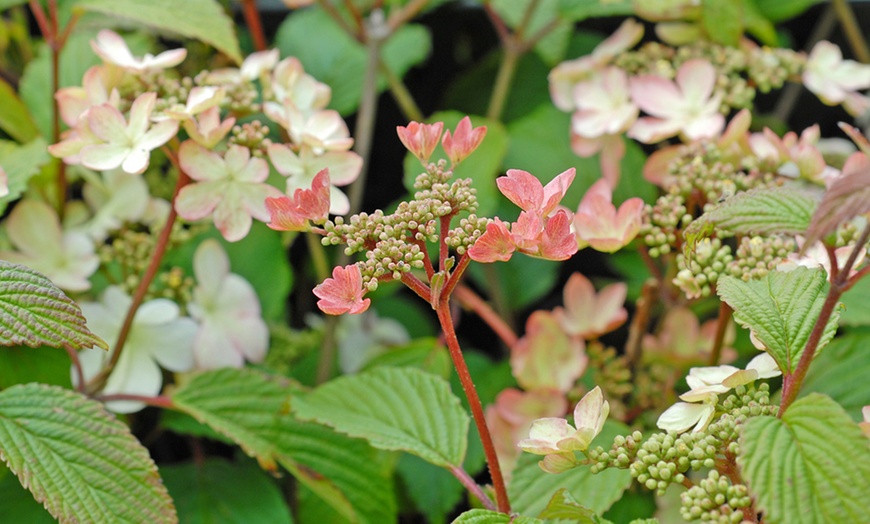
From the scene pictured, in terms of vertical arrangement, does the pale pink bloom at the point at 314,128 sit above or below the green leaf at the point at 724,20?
below

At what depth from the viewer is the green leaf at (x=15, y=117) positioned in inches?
30.3

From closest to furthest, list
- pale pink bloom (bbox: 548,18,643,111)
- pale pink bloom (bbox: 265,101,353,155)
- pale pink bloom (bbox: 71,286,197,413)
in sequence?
1. pale pink bloom (bbox: 265,101,353,155)
2. pale pink bloom (bbox: 71,286,197,413)
3. pale pink bloom (bbox: 548,18,643,111)

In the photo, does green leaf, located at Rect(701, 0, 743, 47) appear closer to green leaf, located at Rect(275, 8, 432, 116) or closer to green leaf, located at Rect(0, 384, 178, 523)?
green leaf, located at Rect(275, 8, 432, 116)

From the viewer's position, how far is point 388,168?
42.2 inches

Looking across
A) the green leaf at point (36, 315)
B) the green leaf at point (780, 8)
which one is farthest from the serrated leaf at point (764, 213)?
the green leaf at point (780, 8)

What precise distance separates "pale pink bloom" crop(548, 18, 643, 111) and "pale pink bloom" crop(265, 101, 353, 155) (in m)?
0.26

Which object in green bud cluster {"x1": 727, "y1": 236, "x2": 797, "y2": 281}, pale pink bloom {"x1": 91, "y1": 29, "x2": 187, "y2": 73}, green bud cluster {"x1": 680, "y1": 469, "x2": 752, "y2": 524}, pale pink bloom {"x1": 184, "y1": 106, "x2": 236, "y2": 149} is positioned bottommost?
green bud cluster {"x1": 680, "y1": 469, "x2": 752, "y2": 524}

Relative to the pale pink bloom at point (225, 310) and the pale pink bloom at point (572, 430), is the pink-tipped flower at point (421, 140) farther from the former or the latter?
the pale pink bloom at point (225, 310)

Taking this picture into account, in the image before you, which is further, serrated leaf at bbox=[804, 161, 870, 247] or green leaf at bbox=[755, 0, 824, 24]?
green leaf at bbox=[755, 0, 824, 24]

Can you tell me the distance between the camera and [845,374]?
0.62 metres

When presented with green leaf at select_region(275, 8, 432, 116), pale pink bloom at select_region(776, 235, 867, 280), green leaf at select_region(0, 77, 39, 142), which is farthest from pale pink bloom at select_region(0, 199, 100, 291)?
pale pink bloom at select_region(776, 235, 867, 280)

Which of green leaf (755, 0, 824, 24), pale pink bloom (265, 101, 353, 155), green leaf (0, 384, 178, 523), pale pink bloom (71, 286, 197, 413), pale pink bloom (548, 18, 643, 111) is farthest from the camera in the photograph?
green leaf (755, 0, 824, 24)

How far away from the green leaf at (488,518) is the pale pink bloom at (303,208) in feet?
0.56

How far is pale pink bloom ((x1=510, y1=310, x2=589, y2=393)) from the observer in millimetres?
689
